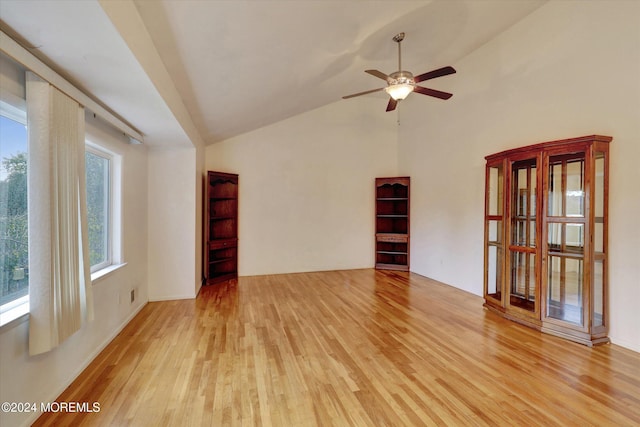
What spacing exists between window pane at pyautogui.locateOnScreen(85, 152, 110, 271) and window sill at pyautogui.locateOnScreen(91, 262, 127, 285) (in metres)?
0.07

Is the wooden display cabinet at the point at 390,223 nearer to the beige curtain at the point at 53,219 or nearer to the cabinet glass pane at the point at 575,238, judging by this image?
the cabinet glass pane at the point at 575,238

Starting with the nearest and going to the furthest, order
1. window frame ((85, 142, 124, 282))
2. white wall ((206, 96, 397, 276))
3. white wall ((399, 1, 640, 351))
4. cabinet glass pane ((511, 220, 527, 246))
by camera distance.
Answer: white wall ((399, 1, 640, 351)) → window frame ((85, 142, 124, 282)) → cabinet glass pane ((511, 220, 527, 246)) → white wall ((206, 96, 397, 276))

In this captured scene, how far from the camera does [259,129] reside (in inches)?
219

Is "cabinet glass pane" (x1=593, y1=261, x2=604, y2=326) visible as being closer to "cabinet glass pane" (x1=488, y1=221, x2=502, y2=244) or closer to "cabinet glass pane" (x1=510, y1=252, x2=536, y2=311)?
"cabinet glass pane" (x1=510, y1=252, x2=536, y2=311)

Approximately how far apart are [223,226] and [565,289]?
5.03 meters

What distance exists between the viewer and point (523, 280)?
3.27 meters

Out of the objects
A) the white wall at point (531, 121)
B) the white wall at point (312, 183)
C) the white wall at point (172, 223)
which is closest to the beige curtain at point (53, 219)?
the white wall at point (172, 223)

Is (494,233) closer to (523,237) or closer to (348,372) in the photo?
(523,237)

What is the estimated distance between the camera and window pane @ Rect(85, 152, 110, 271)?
2.79 metres

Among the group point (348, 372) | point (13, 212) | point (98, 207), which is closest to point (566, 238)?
point (348, 372)

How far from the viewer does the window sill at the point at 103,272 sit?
254 centimetres

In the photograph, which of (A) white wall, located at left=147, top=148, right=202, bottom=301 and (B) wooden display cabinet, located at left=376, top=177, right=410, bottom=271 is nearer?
(A) white wall, located at left=147, top=148, right=202, bottom=301

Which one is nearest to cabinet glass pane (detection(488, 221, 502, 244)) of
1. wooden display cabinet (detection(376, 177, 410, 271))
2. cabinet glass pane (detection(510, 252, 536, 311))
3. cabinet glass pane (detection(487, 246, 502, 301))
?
cabinet glass pane (detection(487, 246, 502, 301))

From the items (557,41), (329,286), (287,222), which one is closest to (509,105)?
(557,41)
